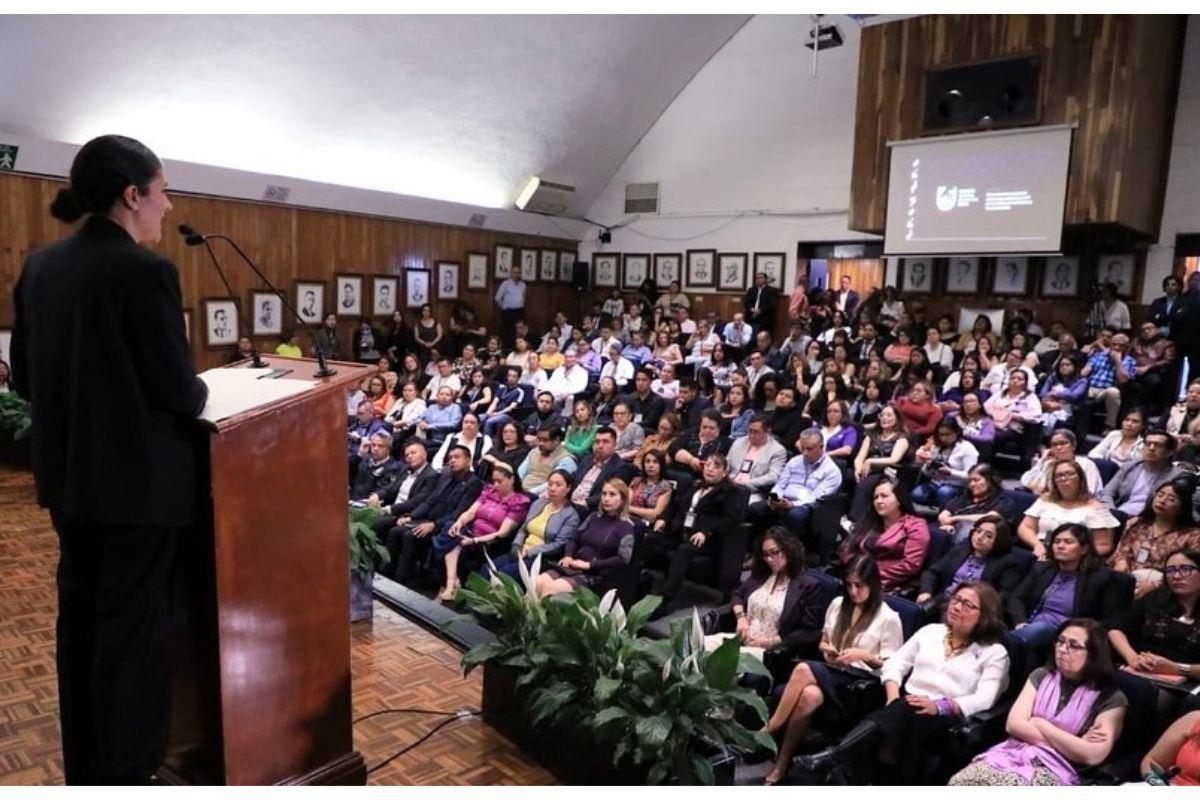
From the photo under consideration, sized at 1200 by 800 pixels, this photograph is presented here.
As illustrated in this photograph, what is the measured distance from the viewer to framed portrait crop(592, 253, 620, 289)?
42.5 ft

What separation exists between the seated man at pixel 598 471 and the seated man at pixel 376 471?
1450 mm

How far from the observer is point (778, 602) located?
3.53 m

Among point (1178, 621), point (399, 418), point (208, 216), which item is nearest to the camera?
point (1178, 621)

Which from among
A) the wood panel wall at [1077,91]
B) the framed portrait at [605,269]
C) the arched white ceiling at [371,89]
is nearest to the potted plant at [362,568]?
the arched white ceiling at [371,89]

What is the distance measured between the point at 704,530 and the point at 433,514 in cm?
182

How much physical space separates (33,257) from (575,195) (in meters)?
11.5

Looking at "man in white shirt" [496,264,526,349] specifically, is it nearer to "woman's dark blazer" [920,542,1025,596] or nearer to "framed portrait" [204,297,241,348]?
"framed portrait" [204,297,241,348]

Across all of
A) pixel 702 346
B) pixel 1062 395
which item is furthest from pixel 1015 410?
pixel 702 346

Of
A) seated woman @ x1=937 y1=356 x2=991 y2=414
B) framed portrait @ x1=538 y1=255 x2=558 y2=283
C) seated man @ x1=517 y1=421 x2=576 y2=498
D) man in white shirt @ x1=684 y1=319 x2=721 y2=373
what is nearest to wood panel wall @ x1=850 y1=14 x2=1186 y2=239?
man in white shirt @ x1=684 y1=319 x2=721 y2=373

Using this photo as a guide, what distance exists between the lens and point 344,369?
1.76 m

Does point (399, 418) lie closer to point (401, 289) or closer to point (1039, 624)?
point (401, 289)

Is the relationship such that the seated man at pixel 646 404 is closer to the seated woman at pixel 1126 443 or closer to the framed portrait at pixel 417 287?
the seated woman at pixel 1126 443

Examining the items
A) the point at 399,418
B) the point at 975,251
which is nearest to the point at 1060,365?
the point at 975,251

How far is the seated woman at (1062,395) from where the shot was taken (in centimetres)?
616
